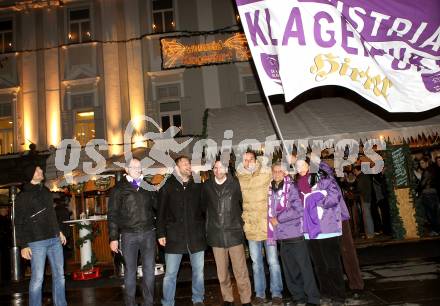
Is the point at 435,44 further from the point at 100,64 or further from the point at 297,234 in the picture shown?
the point at 100,64

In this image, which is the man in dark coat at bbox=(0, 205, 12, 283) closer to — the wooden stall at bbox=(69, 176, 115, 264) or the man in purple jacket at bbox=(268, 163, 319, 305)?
the wooden stall at bbox=(69, 176, 115, 264)

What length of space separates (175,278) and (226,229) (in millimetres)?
1012

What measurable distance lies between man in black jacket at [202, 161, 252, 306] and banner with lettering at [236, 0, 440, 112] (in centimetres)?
167

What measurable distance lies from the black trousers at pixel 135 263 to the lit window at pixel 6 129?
1365 centimetres

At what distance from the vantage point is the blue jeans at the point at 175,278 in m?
5.84

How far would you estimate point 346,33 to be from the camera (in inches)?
206

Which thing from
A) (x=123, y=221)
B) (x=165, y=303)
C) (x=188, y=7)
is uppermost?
(x=188, y=7)

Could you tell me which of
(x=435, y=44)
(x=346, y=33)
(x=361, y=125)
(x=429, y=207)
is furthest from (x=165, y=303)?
(x=429, y=207)

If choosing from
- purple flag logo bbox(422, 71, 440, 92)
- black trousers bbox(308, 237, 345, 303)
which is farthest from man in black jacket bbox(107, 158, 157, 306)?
purple flag logo bbox(422, 71, 440, 92)

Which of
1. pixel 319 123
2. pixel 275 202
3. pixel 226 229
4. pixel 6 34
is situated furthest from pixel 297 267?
pixel 6 34

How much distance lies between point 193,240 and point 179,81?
11.7 meters

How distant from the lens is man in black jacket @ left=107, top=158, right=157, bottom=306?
5.80 meters

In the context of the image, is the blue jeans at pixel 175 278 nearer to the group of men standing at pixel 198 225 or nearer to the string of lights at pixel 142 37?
the group of men standing at pixel 198 225

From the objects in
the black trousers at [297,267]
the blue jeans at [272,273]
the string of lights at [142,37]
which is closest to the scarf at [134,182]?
the blue jeans at [272,273]
